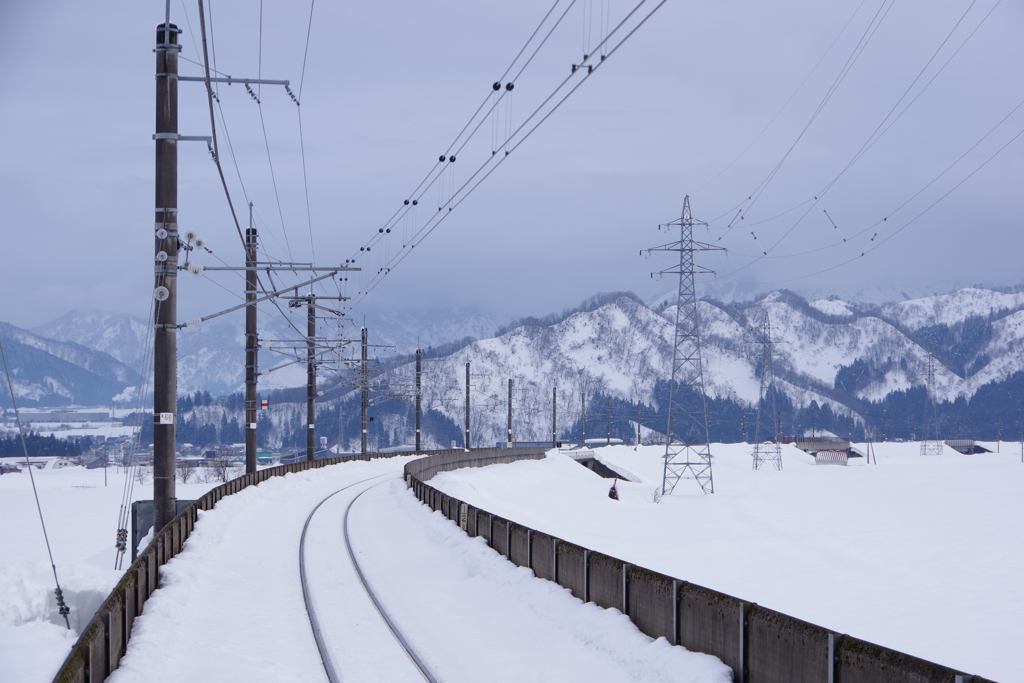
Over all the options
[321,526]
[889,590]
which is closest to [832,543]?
[889,590]

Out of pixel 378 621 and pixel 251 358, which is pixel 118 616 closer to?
pixel 378 621

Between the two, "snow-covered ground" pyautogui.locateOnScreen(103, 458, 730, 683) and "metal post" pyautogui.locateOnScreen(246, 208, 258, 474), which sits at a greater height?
"metal post" pyautogui.locateOnScreen(246, 208, 258, 474)

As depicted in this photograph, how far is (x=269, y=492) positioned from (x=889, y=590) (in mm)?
28532

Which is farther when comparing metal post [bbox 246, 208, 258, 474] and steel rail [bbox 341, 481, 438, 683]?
metal post [bbox 246, 208, 258, 474]

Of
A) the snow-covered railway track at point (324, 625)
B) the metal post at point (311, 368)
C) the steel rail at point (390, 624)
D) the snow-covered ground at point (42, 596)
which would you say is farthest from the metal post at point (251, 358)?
the steel rail at point (390, 624)

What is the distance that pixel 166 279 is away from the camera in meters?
21.2

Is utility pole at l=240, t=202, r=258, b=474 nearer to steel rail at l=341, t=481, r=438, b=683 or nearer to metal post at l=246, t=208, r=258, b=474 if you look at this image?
metal post at l=246, t=208, r=258, b=474

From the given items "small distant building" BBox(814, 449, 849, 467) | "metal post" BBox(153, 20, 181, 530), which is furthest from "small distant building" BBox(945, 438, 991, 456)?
"metal post" BBox(153, 20, 181, 530)

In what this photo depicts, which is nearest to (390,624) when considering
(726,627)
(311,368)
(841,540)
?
(726,627)

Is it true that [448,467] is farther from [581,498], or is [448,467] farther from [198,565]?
[198,565]

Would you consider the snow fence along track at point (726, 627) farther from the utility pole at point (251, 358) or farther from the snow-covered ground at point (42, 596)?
the utility pole at point (251, 358)

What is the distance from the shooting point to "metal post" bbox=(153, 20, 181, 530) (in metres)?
21.2

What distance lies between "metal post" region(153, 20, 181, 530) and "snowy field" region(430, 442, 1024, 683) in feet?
54.4

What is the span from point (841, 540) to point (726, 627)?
32119mm
